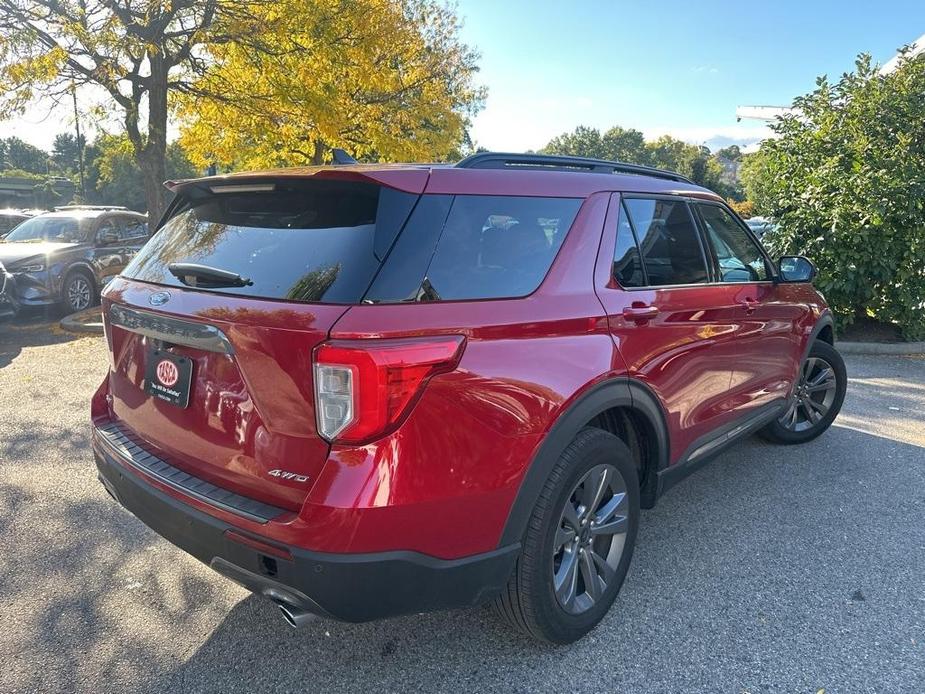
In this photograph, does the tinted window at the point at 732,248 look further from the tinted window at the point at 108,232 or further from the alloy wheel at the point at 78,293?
the tinted window at the point at 108,232

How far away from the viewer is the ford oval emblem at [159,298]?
2195 mm

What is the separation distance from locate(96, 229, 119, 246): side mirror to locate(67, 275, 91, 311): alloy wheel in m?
0.82

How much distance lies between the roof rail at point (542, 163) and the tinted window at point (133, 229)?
1021 centimetres

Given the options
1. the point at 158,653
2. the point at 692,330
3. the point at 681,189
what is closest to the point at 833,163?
the point at 681,189

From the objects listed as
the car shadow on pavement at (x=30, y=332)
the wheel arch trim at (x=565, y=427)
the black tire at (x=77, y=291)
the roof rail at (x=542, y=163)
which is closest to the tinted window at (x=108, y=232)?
the black tire at (x=77, y=291)

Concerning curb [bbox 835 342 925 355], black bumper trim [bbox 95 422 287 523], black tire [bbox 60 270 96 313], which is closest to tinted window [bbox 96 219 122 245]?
black tire [bbox 60 270 96 313]

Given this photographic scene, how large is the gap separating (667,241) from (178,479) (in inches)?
91.7

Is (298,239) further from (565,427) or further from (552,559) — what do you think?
(552,559)

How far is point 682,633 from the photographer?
99.7 inches

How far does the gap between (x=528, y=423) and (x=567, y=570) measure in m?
0.71

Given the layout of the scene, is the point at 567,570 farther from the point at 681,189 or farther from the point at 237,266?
the point at 681,189

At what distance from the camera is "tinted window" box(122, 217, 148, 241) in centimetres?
1086

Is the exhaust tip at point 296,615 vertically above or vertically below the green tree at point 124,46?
below

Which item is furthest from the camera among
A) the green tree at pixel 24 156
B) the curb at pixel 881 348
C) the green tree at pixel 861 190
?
the green tree at pixel 24 156
